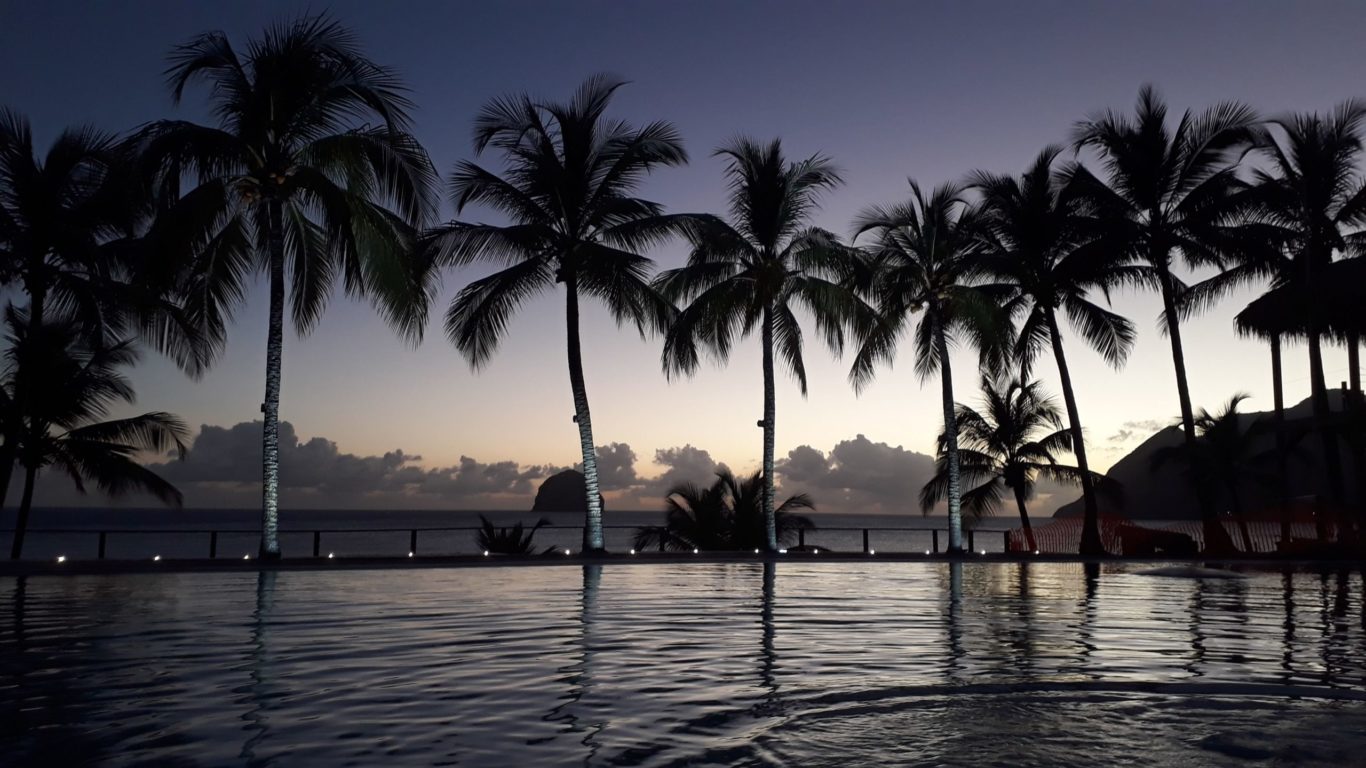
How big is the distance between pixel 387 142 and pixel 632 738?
1779cm

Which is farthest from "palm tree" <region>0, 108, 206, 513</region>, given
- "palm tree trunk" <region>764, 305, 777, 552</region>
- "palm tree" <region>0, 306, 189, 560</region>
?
"palm tree trunk" <region>764, 305, 777, 552</region>

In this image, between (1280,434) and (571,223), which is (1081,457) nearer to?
(1280,434)

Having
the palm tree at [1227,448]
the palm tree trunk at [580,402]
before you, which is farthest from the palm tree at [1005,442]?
the palm tree trunk at [580,402]

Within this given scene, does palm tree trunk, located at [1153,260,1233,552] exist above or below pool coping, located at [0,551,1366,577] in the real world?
above

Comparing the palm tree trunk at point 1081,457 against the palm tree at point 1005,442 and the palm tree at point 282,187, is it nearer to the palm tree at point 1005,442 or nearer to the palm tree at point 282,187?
the palm tree at point 1005,442

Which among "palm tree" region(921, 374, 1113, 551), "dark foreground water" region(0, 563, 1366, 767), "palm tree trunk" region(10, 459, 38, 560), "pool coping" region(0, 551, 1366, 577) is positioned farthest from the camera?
"palm tree" region(921, 374, 1113, 551)

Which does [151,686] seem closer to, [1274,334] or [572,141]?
[572,141]

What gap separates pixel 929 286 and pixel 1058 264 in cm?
417

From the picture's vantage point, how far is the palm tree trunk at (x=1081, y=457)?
29.6 meters

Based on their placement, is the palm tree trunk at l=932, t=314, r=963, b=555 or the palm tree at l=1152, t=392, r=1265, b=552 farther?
the palm tree at l=1152, t=392, r=1265, b=552

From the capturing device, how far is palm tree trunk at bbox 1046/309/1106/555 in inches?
1164

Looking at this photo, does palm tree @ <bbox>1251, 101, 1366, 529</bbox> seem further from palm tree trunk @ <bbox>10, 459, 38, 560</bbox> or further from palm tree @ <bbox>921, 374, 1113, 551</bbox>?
palm tree trunk @ <bbox>10, 459, 38, 560</bbox>

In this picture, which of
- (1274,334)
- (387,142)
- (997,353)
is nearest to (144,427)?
(387,142)

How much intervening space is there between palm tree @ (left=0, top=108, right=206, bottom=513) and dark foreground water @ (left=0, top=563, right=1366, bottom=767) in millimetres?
9443
